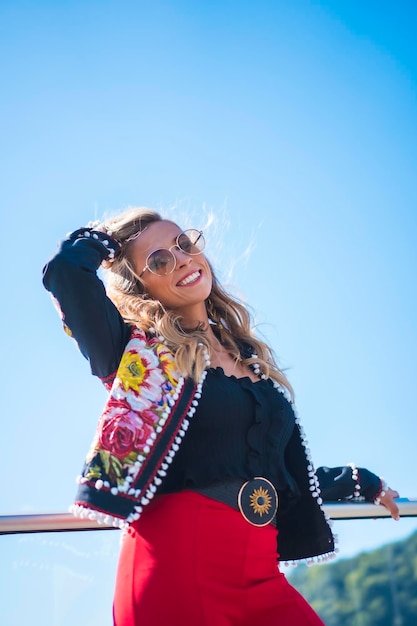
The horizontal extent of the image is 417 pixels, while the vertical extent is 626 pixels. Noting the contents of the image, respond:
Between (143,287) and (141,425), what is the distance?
79cm

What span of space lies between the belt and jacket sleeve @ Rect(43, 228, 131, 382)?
54cm

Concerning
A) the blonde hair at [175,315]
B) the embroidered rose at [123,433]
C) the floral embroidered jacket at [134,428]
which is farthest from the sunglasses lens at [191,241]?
the embroidered rose at [123,433]

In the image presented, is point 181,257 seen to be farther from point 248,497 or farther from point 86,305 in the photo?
point 248,497

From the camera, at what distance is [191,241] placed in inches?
127

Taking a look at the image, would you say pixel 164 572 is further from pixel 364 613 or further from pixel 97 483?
pixel 364 613

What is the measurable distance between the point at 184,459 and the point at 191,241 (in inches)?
38.4

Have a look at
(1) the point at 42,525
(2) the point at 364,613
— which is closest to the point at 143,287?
(1) the point at 42,525

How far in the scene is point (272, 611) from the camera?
2480mm

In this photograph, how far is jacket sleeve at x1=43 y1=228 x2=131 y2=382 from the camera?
2.60 meters

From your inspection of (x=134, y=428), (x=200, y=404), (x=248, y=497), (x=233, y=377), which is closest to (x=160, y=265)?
(x=233, y=377)

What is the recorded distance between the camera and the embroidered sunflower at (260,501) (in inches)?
102

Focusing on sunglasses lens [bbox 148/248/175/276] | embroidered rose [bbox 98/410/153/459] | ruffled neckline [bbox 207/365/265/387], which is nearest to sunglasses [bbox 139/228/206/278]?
sunglasses lens [bbox 148/248/175/276]

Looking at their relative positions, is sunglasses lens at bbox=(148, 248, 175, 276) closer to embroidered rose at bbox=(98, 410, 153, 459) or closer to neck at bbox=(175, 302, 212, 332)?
neck at bbox=(175, 302, 212, 332)

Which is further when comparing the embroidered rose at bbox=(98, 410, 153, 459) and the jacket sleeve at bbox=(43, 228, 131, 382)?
the jacket sleeve at bbox=(43, 228, 131, 382)
